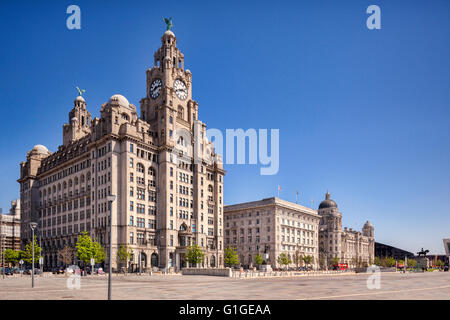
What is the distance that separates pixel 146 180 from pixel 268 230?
54.5 m

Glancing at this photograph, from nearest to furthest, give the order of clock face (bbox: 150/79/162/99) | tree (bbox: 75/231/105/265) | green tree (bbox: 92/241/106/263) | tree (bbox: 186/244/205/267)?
tree (bbox: 75/231/105/265)
green tree (bbox: 92/241/106/263)
tree (bbox: 186/244/205/267)
clock face (bbox: 150/79/162/99)

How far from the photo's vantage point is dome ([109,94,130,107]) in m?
103

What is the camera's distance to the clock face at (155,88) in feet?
374

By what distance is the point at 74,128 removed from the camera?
132750 millimetres

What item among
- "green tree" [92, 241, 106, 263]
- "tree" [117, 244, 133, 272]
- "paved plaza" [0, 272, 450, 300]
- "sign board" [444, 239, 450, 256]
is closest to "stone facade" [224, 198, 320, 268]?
"sign board" [444, 239, 450, 256]

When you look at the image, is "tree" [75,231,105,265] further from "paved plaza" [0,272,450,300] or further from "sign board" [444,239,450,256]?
"sign board" [444,239,450,256]

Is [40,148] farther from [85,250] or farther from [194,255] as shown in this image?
[194,255]

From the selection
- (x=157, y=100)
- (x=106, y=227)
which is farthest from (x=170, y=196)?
(x=157, y=100)

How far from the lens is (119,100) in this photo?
4250 inches

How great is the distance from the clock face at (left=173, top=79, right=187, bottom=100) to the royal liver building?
0.90 ft

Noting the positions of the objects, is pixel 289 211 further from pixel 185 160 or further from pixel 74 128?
pixel 74 128

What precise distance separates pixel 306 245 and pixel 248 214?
2967 cm

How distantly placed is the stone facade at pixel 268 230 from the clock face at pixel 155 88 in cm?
5345

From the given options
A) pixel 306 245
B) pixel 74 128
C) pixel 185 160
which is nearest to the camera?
pixel 185 160
